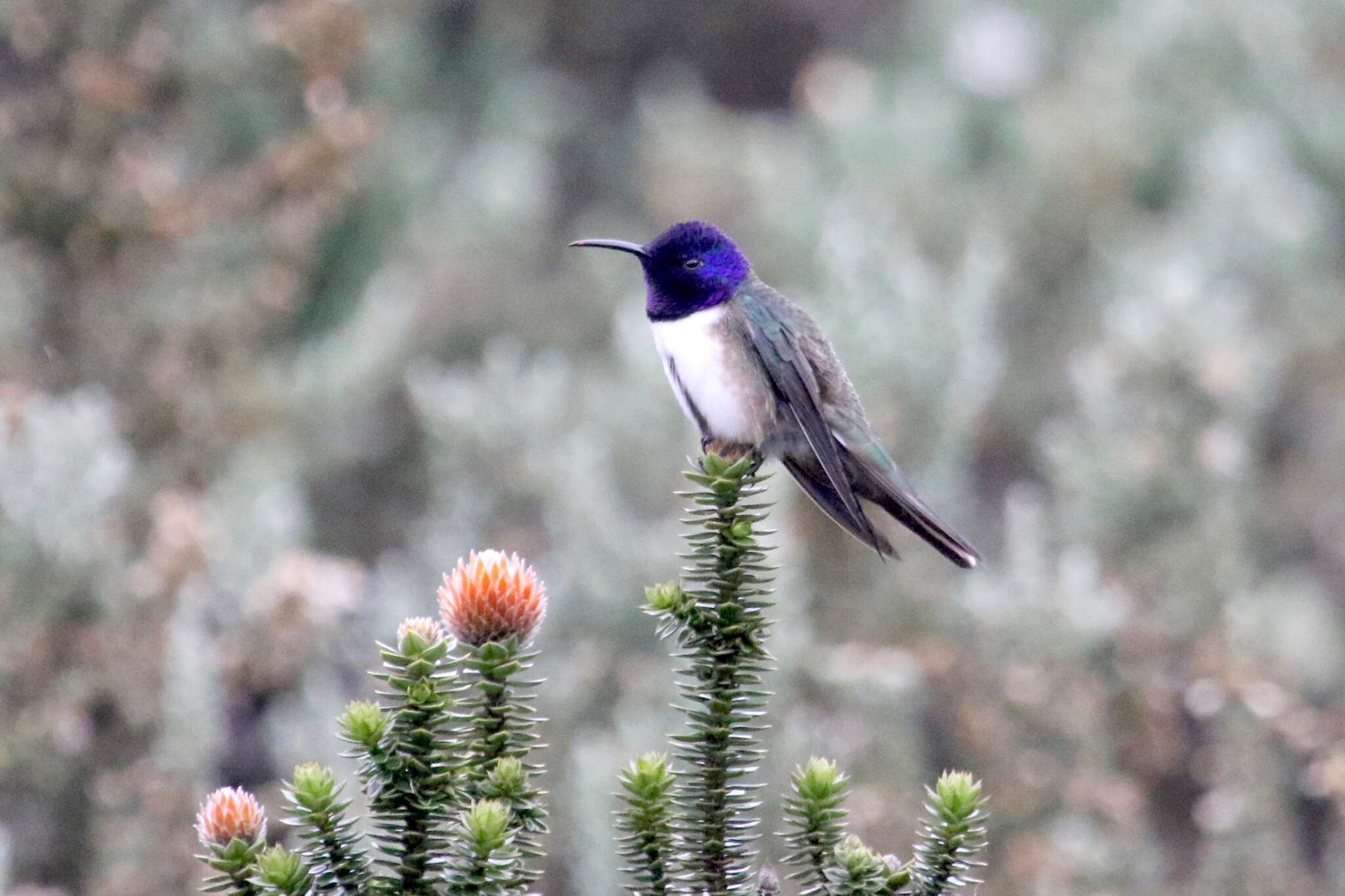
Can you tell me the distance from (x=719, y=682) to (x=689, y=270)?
1851 millimetres

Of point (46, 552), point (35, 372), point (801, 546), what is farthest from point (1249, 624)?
point (35, 372)

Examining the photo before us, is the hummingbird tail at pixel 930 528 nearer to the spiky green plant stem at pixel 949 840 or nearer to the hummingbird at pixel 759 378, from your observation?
the hummingbird at pixel 759 378

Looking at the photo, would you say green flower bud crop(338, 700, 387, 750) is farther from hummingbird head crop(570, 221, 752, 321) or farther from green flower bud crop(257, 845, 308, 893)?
hummingbird head crop(570, 221, 752, 321)

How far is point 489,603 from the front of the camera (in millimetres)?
1926

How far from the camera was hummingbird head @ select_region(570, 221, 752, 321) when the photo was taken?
3715 mm

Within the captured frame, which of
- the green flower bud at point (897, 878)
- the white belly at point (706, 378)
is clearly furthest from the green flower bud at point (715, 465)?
the white belly at point (706, 378)

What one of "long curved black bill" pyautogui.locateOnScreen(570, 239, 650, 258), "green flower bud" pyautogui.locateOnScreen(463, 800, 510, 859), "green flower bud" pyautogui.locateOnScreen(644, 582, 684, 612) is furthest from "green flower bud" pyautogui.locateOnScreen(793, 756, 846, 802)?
"long curved black bill" pyautogui.locateOnScreen(570, 239, 650, 258)

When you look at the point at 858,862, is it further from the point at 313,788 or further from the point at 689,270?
the point at 689,270

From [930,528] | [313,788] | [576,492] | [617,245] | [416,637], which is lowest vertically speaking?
[313,788]

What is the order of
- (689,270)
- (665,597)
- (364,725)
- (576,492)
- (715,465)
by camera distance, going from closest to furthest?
(364,725) < (665,597) < (715,465) < (689,270) < (576,492)

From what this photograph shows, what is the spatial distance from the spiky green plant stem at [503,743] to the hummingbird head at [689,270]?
185cm

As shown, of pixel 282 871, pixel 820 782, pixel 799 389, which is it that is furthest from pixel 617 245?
pixel 282 871

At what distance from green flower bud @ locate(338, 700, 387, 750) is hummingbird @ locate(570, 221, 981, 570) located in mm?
1601

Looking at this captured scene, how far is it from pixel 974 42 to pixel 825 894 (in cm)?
907
